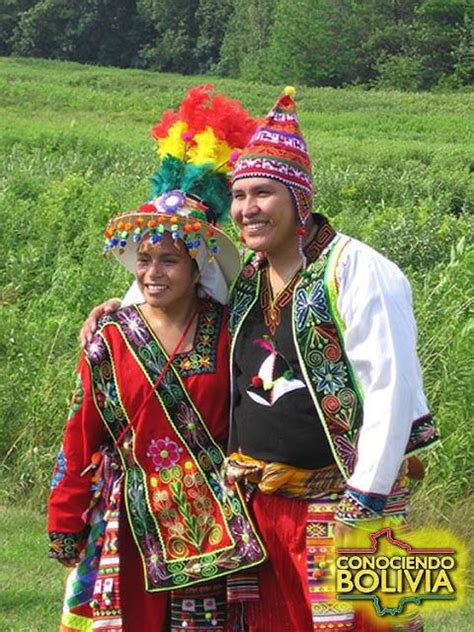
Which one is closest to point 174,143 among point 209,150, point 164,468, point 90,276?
point 209,150

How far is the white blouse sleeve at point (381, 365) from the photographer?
2.64 meters

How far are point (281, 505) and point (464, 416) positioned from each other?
2.75 metres

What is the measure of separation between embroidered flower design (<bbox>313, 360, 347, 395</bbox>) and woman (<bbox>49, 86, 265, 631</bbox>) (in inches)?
12.9

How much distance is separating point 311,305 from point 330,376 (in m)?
0.18

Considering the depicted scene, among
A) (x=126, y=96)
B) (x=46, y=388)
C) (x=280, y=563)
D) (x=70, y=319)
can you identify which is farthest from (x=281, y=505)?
(x=126, y=96)

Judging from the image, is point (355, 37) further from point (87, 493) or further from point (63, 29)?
point (87, 493)

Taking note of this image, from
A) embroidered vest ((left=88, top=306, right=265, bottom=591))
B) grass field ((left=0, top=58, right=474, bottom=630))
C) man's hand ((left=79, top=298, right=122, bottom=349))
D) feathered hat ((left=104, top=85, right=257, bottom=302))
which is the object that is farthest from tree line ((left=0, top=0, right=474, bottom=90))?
embroidered vest ((left=88, top=306, right=265, bottom=591))

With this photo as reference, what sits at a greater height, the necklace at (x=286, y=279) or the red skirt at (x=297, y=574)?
the necklace at (x=286, y=279)

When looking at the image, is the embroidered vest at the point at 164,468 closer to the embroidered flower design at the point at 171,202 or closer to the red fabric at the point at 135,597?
the red fabric at the point at 135,597

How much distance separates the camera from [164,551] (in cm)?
304

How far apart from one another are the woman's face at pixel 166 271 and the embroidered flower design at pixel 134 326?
0.08 m

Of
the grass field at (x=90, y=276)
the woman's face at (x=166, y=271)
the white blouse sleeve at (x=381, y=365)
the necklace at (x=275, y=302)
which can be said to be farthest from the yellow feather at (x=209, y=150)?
the grass field at (x=90, y=276)

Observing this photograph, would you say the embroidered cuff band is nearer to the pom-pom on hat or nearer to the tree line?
the pom-pom on hat

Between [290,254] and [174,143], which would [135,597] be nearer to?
[290,254]
